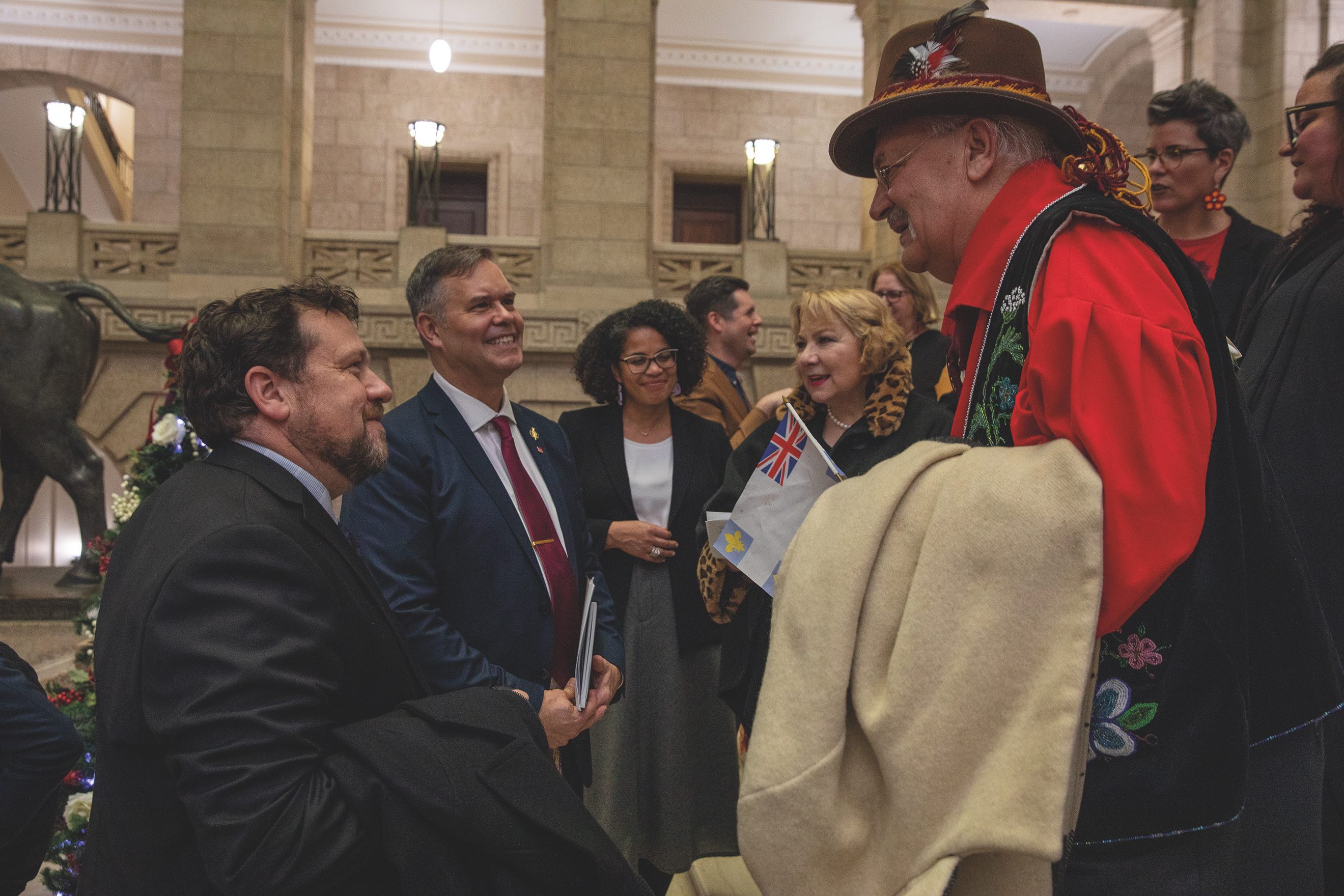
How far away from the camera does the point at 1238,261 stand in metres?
3.46

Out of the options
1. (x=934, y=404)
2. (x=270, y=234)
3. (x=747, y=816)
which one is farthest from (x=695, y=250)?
(x=747, y=816)

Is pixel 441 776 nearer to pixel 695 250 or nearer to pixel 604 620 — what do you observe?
pixel 604 620

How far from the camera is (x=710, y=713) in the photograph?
13.0 feet

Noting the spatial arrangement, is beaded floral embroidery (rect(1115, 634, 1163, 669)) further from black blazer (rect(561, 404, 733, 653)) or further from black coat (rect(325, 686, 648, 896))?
black blazer (rect(561, 404, 733, 653))

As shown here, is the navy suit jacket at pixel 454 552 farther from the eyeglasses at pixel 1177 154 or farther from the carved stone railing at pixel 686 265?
the carved stone railing at pixel 686 265

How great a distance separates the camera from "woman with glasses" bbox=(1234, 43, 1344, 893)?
2100mm

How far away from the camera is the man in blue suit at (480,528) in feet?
8.59

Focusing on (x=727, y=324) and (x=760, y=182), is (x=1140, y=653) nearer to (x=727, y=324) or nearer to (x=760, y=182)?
(x=727, y=324)

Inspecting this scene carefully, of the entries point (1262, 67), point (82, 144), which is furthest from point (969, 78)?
point (82, 144)

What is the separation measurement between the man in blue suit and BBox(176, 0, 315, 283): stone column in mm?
7518

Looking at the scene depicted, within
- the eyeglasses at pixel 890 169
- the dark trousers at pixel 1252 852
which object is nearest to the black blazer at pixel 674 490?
the eyeglasses at pixel 890 169

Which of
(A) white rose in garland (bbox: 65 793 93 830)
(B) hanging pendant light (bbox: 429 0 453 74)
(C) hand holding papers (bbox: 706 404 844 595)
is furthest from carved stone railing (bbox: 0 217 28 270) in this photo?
(C) hand holding papers (bbox: 706 404 844 595)

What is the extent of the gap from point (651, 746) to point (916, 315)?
8.04 ft

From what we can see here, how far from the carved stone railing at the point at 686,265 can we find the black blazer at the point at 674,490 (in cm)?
635
